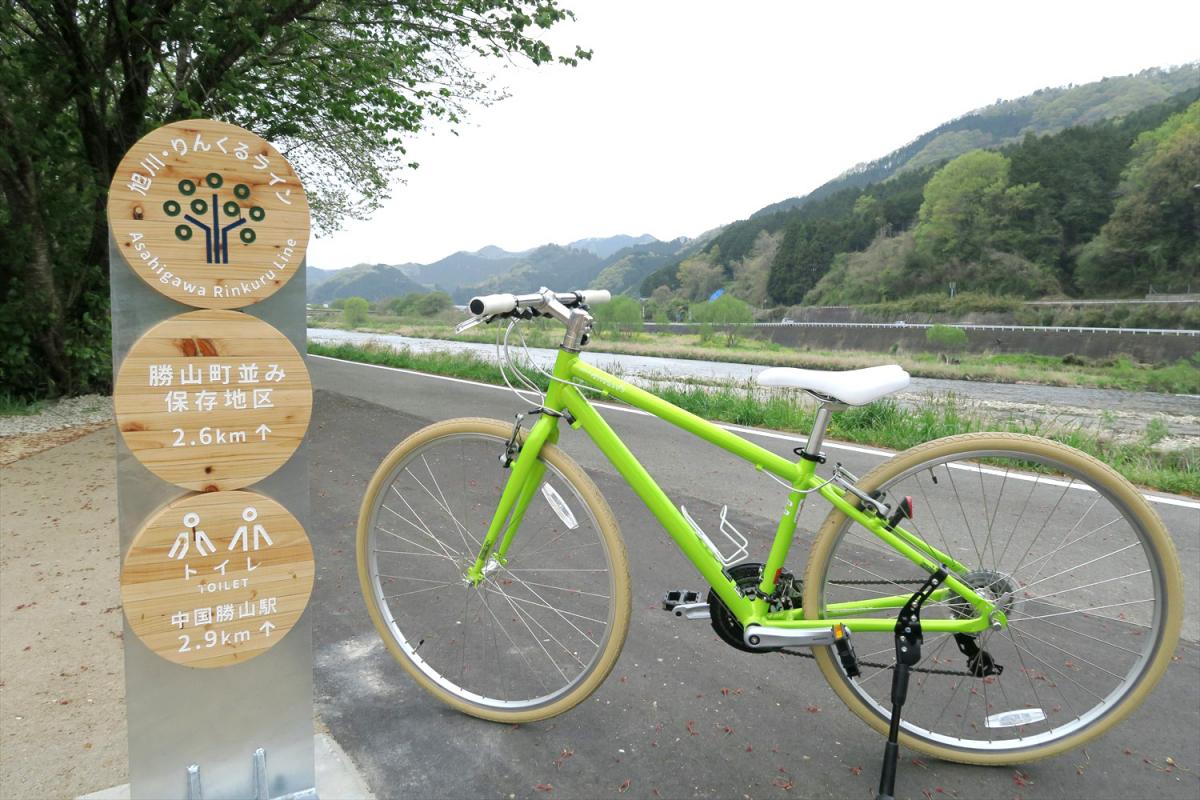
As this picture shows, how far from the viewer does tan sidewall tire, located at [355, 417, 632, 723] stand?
219 centimetres

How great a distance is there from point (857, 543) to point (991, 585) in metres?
1.83

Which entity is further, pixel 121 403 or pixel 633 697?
pixel 633 697

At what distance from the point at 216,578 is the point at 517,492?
94cm

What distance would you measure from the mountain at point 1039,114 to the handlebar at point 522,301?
110m

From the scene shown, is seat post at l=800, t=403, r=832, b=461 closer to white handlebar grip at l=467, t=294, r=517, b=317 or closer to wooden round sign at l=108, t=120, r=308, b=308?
white handlebar grip at l=467, t=294, r=517, b=317

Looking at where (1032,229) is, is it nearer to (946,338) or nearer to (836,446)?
(946,338)

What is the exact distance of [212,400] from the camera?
1.71 meters

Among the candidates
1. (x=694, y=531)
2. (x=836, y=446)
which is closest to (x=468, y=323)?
(x=694, y=531)

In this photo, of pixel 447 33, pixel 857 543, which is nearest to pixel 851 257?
pixel 447 33

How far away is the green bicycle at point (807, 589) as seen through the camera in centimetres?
205

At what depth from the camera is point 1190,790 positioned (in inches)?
82.4

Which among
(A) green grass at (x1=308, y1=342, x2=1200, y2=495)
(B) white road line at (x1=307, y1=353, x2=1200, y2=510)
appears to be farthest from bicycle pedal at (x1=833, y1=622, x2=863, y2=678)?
(A) green grass at (x1=308, y1=342, x2=1200, y2=495)

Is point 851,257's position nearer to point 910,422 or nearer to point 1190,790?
point 910,422

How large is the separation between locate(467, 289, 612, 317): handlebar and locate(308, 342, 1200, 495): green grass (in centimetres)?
477
